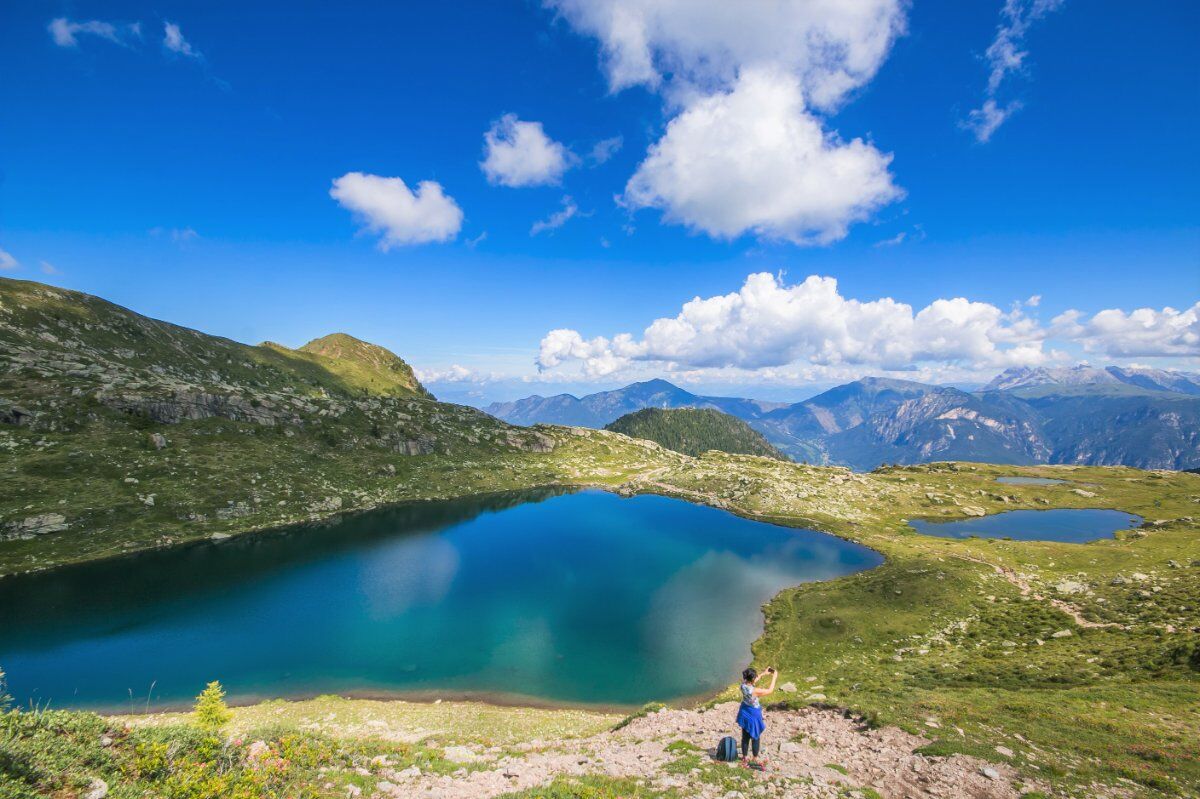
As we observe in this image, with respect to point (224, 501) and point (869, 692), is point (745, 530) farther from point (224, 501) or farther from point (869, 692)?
point (224, 501)

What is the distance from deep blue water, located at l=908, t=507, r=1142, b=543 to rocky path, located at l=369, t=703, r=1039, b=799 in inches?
3836

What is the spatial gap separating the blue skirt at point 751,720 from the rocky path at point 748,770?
4.77 feet

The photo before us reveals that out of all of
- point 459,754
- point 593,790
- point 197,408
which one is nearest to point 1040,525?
point 593,790

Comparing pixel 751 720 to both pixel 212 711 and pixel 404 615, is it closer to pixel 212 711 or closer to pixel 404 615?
pixel 212 711

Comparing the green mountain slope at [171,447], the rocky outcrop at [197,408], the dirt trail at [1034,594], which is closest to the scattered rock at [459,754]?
the dirt trail at [1034,594]

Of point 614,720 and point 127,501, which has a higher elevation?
point 127,501

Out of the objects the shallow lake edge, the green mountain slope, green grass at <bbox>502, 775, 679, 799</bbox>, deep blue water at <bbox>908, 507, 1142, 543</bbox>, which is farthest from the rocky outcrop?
deep blue water at <bbox>908, 507, 1142, 543</bbox>

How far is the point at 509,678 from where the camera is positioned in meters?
42.9

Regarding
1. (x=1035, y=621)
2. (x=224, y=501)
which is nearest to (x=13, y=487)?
(x=224, y=501)

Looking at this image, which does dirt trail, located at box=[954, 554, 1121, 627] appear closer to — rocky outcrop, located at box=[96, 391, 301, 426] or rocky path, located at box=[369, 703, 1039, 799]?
rocky path, located at box=[369, 703, 1039, 799]

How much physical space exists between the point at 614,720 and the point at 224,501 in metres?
97.9

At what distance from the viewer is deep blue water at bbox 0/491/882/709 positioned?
41656 mm

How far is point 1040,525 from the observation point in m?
107

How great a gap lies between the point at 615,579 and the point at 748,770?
52.8m
